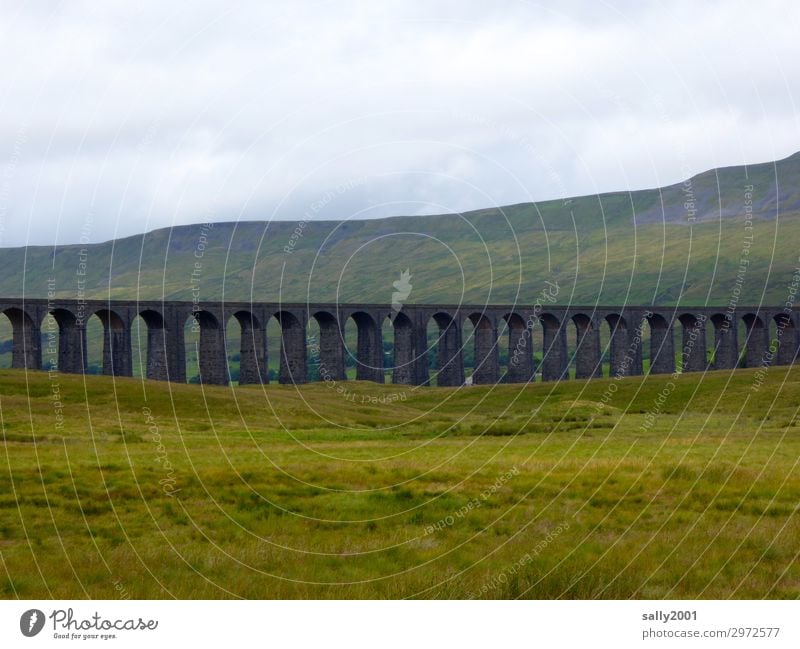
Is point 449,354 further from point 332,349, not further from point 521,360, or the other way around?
point 332,349

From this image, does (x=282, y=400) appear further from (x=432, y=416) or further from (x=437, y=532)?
(x=437, y=532)

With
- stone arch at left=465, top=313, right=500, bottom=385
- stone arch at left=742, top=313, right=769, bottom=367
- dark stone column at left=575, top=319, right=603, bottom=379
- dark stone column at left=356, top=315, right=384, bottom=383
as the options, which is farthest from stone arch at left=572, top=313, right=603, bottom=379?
stone arch at left=742, top=313, right=769, bottom=367

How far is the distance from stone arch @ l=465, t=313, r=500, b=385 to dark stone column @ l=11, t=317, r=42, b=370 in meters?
47.0

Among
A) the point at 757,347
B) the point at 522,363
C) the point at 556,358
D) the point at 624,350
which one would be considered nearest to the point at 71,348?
the point at 522,363

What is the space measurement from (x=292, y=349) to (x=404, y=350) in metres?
16.4

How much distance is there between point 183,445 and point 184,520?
1816 cm

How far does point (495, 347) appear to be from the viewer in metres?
114

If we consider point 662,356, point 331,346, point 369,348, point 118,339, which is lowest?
point 662,356

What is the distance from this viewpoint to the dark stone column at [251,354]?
3713 inches

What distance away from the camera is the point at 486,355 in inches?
4446

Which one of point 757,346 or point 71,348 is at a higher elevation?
point 71,348

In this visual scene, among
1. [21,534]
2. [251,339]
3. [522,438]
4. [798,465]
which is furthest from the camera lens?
[251,339]

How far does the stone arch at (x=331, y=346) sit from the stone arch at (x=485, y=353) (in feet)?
54.1

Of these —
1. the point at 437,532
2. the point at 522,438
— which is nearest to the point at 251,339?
the point at 522,438
